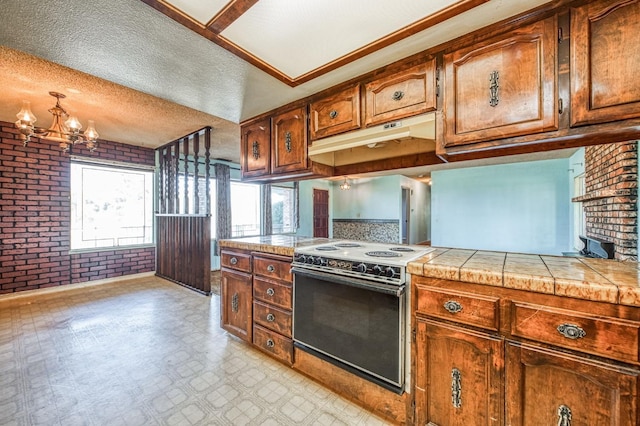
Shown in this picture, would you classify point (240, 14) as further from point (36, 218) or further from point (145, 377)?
point (36, 218)

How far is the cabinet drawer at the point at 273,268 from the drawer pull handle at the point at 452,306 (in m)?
1.11

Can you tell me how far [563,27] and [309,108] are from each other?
1672mm

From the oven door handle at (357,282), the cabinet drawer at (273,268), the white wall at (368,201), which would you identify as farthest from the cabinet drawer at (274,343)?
the white wall at (368,201)

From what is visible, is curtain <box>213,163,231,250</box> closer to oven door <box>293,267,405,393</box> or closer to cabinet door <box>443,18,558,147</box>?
oven door <box>293,267,405,393</box>

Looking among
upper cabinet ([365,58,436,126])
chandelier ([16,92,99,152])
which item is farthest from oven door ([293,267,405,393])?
chandelier ([16,92,99,152])

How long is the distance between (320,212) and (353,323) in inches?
276

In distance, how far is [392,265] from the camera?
1.42 m

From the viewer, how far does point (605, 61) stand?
3.80 ft

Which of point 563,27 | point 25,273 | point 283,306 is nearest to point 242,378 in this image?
point 283,306

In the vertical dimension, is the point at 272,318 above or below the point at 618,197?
below

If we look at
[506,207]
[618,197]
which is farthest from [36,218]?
[506,207]

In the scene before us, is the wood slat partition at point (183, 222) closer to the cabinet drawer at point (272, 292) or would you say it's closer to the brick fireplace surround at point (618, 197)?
the cabinet drawer at point (272, 292)

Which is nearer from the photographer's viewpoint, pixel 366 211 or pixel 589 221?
pixel 589 221

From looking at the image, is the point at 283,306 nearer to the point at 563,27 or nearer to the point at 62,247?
the point at 563,27
